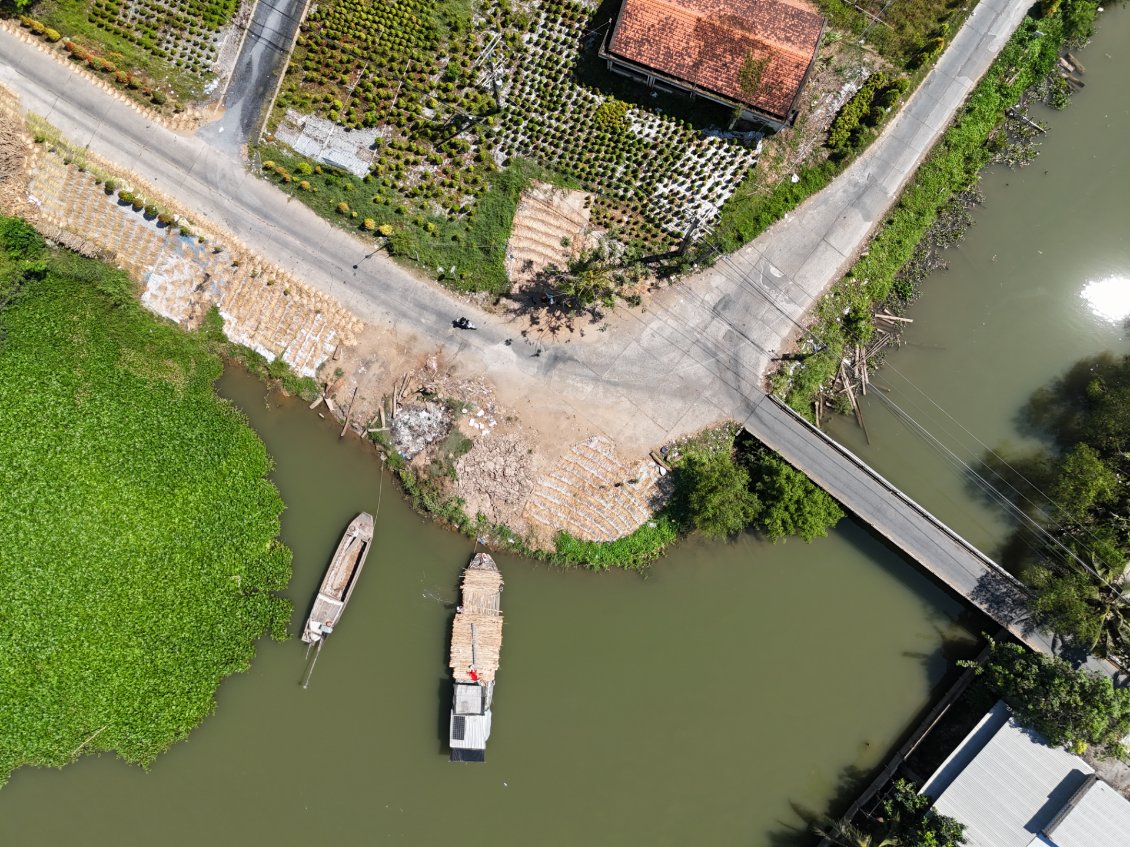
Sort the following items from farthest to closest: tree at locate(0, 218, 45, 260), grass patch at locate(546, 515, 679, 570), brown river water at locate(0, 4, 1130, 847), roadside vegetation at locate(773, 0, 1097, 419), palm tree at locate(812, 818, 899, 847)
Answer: roadside vegetation at locate(773, 0, 1097, 419) < grass patch at locate(546, 515, 679, 570) < brown river water at locate(0, 4, 1130, 847) < tree at locate(0, 218, 45, 260) < palm tree at locate(812, 818, 899, 847)

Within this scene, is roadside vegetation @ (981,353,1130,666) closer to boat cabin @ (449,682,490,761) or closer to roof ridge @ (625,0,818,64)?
roof ridge @ (625,0,818,64)

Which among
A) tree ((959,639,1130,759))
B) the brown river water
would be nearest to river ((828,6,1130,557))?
the brown river water

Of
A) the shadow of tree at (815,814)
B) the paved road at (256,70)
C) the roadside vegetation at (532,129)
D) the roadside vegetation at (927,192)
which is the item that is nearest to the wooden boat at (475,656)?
the roadside vegetation at (532,129)

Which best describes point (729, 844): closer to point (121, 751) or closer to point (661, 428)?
point (661, 428)

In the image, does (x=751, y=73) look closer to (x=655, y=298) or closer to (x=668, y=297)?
(x=668, y=297)

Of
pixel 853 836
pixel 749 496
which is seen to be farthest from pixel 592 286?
pixel 853 836

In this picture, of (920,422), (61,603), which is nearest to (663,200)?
(920,422)

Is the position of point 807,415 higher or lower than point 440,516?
higher
